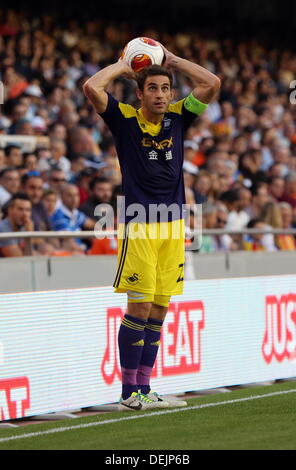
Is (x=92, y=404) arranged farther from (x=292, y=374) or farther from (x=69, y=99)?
(x=69, y=99)

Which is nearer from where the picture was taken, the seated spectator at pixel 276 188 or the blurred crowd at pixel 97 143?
the blurred crowd at pixel 97 143

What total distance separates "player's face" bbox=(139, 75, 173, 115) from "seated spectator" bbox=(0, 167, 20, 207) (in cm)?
408

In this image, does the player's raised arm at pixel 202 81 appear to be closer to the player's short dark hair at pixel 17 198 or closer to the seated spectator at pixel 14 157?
the player's short dark hair at pixel 17 198

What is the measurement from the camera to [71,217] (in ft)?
35.3

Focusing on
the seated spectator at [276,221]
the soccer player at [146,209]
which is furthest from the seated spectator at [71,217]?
the soccer player at [146,209]

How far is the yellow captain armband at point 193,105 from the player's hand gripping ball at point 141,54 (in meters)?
0.33

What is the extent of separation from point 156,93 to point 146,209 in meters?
0.76

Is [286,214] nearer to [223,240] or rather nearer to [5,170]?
[223,240]

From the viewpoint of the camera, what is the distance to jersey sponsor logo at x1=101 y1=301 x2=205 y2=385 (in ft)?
24.5

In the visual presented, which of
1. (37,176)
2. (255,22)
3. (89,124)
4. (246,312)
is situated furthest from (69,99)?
(255,22)

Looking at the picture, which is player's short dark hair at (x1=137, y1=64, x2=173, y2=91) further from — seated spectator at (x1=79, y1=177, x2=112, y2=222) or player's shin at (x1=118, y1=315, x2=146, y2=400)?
seated spectator at (x1=79, y1=177, x2=112, y2=222)

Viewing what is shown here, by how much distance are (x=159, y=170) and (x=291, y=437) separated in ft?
6.78

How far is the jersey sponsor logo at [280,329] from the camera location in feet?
28.5
